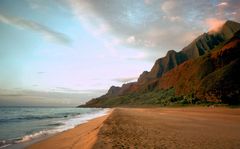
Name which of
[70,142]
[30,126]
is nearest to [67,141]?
[70,142]

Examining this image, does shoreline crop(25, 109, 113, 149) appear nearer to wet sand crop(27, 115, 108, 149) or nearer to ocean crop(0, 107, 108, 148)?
wet sand crop(27, 115, 108, 149)

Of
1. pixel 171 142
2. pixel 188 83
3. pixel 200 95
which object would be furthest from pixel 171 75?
pixel 171 142

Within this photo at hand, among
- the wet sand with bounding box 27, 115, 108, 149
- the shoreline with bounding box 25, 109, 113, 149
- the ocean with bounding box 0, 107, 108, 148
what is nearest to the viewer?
the wet sand with bounding box 27, 115, 108, 149

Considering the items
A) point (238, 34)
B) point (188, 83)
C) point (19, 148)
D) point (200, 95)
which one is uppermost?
point (238, 34)

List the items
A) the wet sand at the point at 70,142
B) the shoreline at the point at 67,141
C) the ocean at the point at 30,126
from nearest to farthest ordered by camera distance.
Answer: the wet sand at the point at 70,142 → the shoreline at the point at 67,141 → the ocean at the point at 30,126

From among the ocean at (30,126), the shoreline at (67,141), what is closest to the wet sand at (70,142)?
the shoreline at (67,141)

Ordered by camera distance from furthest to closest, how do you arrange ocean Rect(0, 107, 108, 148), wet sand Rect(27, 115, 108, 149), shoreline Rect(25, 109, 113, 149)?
ocean Rect(0, 107, 108, 148)
shoreline Rect(25, 109, 113, 149)
wet sand Rect(27, 115, 108, 149)

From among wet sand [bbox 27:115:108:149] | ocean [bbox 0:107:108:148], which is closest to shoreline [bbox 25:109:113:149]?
wet sand [bbox 27:115:108:149]

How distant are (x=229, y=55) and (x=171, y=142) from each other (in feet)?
242

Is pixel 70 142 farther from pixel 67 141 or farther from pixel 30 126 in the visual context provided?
pixel 30 126

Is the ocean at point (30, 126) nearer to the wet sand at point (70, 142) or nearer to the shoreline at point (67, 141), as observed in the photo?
the shoreline at point (67, 141)

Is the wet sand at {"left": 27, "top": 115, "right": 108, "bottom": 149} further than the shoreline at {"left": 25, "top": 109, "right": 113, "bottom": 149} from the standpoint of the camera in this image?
No

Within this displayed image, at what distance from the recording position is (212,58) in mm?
81500

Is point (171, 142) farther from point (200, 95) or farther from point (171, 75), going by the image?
point (171, 75)
